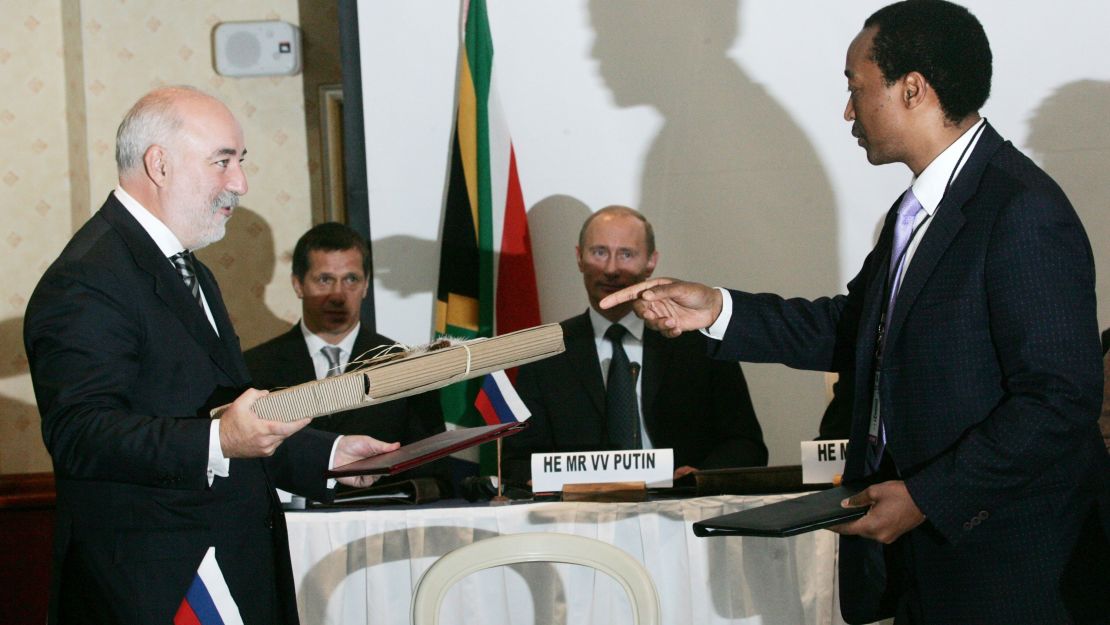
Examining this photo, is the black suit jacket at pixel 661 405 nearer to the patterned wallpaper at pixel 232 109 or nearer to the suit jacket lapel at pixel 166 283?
the suit jacket lapel at pixel 166 283

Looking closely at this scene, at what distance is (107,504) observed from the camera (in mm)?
2023

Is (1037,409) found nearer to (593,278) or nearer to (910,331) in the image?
(910,331)

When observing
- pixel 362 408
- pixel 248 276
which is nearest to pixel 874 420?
pixel 362 408

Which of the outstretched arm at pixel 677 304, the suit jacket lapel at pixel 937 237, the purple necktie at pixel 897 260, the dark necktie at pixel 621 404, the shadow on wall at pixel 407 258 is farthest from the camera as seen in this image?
the shadow on wall at pixel 407 258

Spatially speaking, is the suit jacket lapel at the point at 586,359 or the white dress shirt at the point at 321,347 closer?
the suit jacket lapel at the point at 586,359

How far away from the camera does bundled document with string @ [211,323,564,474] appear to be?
1.79m

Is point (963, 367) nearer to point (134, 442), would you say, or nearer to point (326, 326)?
point (134, 442)

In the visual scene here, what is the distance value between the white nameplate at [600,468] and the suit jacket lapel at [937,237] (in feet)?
4.16

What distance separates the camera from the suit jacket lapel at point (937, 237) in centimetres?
196

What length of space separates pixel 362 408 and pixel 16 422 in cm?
227

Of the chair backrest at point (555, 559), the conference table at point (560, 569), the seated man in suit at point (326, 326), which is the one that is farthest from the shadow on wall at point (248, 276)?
the chair backrest at point (555, 559)

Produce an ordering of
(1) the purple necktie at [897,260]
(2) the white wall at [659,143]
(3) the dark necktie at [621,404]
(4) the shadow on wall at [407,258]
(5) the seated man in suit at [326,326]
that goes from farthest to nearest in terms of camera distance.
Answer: (4) the shadow on wall at [407,258], (2) the white wall at [659,143], (5) the seated man in suit at [326,326], (3) the dark necktie at [621,404], (1) the purple necktie at [897,260]

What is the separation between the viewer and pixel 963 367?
75.5 inches

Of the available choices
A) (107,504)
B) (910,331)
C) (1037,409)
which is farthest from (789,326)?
(107,504)
